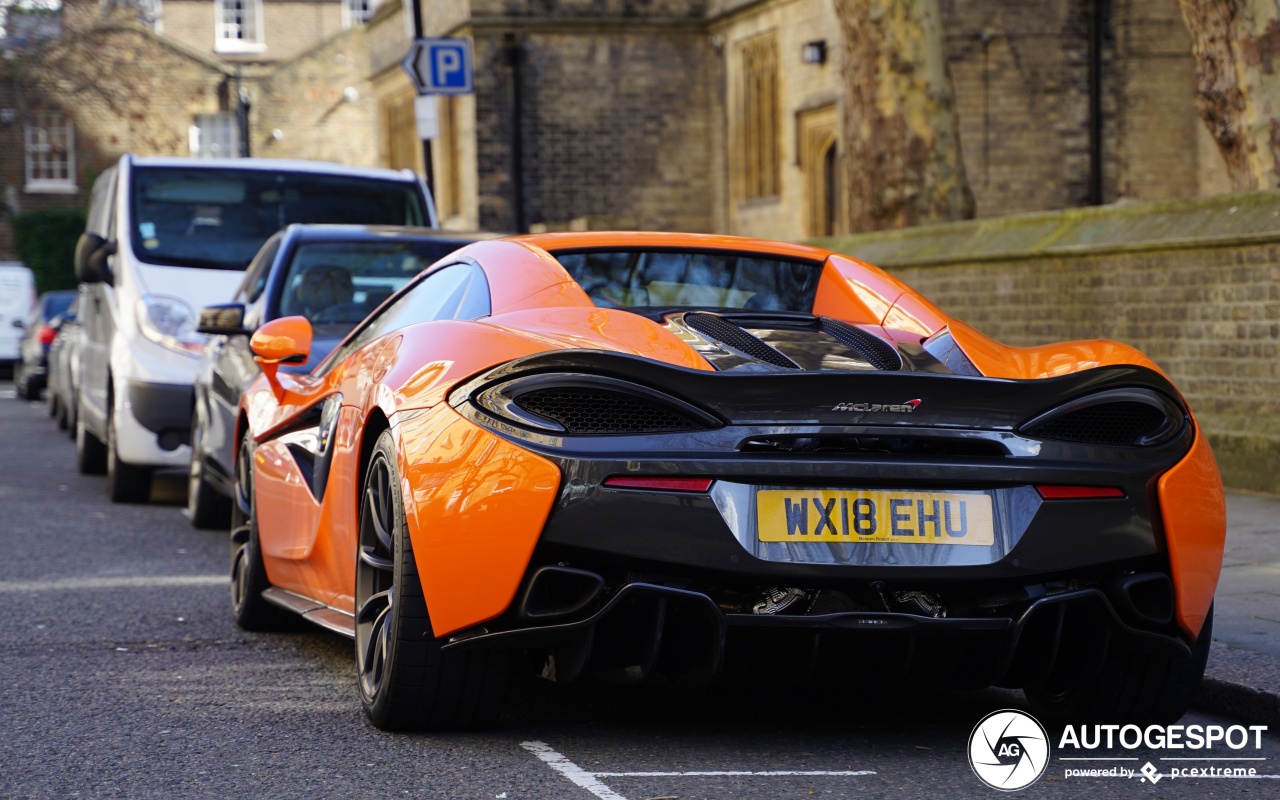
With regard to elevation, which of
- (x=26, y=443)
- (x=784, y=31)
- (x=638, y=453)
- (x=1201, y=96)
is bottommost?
(x=26, y=443)


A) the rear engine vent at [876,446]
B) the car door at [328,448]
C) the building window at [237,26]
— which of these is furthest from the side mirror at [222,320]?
the building window at [237,26]

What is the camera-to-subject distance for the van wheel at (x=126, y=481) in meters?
11.7

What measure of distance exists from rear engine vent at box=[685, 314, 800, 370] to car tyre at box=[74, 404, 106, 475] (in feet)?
32.2

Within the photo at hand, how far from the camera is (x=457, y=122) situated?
35719 millimetres

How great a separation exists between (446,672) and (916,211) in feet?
42.1

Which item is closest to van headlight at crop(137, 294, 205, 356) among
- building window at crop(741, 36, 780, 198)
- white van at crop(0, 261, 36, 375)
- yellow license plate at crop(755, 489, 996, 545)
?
yellow license plate at crop(755, 489, 996, 545)

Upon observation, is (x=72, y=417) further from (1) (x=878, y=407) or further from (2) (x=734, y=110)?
(2) (x=734, y=110)

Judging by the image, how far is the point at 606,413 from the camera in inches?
170

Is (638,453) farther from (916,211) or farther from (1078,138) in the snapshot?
(1078,138)

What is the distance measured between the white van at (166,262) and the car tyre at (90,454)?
0.03 ft

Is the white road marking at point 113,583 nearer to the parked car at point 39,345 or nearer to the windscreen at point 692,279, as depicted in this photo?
the windscreen at point 692,279

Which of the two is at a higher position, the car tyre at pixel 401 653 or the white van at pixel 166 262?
the white van at pixel 166 262

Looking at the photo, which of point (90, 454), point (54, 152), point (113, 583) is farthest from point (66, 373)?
point (54, 152)

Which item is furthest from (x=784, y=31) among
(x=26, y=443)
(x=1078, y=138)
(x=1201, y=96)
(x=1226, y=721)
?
(x=1226, y=721)
